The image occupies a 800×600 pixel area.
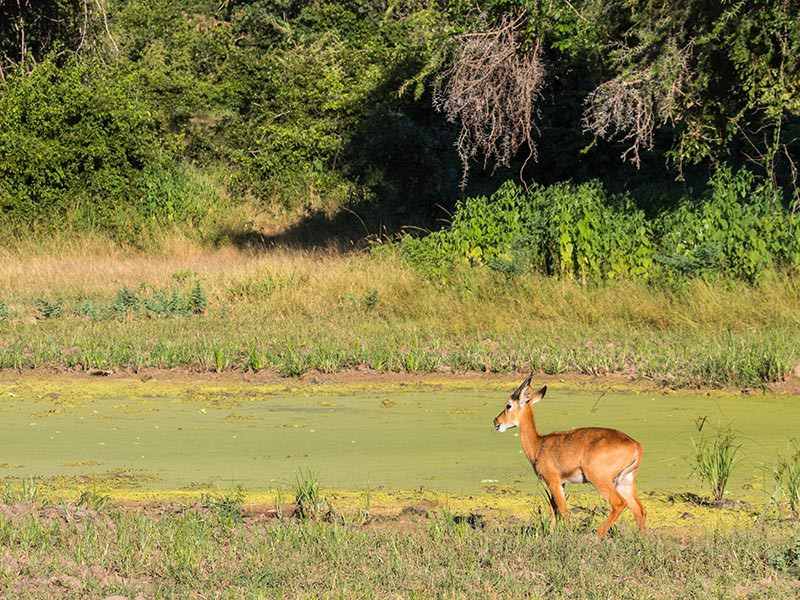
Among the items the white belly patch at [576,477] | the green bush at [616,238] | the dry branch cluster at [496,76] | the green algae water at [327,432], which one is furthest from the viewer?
the dry branch cluster at [496,76]

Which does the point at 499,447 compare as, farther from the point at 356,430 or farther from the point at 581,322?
the point at 581,322

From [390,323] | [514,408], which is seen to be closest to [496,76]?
[390,323]

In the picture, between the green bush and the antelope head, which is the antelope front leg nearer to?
the antelope head

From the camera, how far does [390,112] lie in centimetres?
2181

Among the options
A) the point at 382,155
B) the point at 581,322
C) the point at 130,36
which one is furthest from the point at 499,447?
the point at 130,36

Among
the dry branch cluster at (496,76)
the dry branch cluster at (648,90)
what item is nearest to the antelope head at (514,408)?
the dry branch cluster at (648,90)

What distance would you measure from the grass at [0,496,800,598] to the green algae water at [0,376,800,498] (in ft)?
4.04

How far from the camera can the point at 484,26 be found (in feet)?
54.1

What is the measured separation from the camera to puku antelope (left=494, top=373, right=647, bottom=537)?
6.03 meters

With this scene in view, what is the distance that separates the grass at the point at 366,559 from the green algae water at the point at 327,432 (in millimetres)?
1230

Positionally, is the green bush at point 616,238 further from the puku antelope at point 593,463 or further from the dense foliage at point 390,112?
the puku antelope at point 593,463

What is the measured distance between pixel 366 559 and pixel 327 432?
11.3 ft

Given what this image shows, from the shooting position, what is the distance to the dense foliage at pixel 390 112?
580 inches

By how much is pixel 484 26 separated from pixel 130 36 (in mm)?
15702
